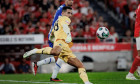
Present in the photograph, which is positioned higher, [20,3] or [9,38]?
[20,3]

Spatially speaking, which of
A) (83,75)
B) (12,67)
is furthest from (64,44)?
(12,67)

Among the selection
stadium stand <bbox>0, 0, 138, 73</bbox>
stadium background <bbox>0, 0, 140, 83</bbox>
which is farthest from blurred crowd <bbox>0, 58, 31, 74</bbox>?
stadium stand <bbox>0, 0, 138, 73</bbox>

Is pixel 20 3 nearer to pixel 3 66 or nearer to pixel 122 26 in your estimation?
pixel 3 66

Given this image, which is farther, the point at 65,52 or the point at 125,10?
the point at 125,10

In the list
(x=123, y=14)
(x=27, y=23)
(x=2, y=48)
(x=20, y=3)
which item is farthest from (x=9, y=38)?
(x=123, y=14)

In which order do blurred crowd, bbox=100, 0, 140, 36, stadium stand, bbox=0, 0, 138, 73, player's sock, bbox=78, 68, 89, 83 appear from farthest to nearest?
blurred crowd, bbox=100, 0, 140, 36 < stadium stand, bbox=0, 0, 138, 73 < player's sock, bbox=78, 68, 89, 83

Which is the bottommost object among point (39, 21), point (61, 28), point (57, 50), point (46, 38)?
point (46, 38)

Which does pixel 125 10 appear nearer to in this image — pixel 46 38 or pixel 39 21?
pixel 39 21

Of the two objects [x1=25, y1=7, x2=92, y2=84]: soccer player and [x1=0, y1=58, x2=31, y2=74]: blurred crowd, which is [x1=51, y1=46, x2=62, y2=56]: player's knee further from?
[x1=0, y1=58, x2=31, y2=74]: blurred crowd

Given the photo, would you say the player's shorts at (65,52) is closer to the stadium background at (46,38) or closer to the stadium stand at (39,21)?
the stadium background at (46,38)

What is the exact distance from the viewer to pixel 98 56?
16.6 metres

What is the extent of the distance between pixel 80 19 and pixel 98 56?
2682 millimetres

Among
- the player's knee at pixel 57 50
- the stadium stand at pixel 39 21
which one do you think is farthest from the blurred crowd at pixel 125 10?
the player's knee at pixel 57 50

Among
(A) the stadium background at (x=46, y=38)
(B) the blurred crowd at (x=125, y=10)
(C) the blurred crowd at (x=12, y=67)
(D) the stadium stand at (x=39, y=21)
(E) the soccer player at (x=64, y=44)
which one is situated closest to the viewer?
(E) the soccer player at (x=64, y=44)
